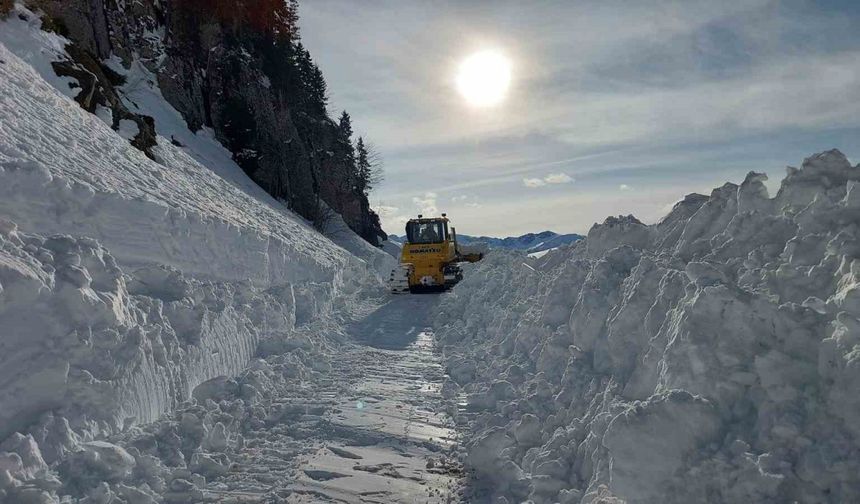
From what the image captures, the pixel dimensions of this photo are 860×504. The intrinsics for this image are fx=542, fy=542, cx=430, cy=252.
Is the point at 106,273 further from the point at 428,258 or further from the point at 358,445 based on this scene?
the point at 428,258

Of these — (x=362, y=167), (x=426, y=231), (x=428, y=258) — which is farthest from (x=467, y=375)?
(x=362, y=167)

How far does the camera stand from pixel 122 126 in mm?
16641

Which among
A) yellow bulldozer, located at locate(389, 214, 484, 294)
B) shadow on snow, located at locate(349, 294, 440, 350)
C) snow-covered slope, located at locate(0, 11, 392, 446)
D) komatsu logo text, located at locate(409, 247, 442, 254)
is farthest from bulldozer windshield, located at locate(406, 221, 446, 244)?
snow-covered slope, located at locate(0, 11, 392, 446)

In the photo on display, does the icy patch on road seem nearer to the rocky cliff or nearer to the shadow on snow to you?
the shadow on snow

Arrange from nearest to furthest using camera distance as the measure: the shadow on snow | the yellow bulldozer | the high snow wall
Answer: the high snow wall < the shadow on snow < the yellow bulldozer

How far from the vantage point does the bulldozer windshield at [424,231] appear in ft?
75.2

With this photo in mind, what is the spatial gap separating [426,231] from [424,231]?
0.08 metres

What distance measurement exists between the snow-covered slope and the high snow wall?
3.59m

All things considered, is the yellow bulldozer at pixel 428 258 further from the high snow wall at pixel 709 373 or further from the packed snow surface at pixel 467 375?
the high snow wall at pixel 709 373

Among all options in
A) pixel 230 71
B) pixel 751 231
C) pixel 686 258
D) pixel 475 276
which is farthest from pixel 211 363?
pixel 230 71

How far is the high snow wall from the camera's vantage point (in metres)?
3.14

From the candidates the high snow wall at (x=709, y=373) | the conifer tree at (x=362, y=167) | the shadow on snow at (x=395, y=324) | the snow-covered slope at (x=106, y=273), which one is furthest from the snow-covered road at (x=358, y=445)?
the conifer tree at (x=362, y=167)

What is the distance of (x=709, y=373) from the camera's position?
3.73 m

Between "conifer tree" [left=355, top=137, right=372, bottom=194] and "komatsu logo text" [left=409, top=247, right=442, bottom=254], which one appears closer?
"komatsu logo text" [left=409, top=247, right=442, bottom=254]
